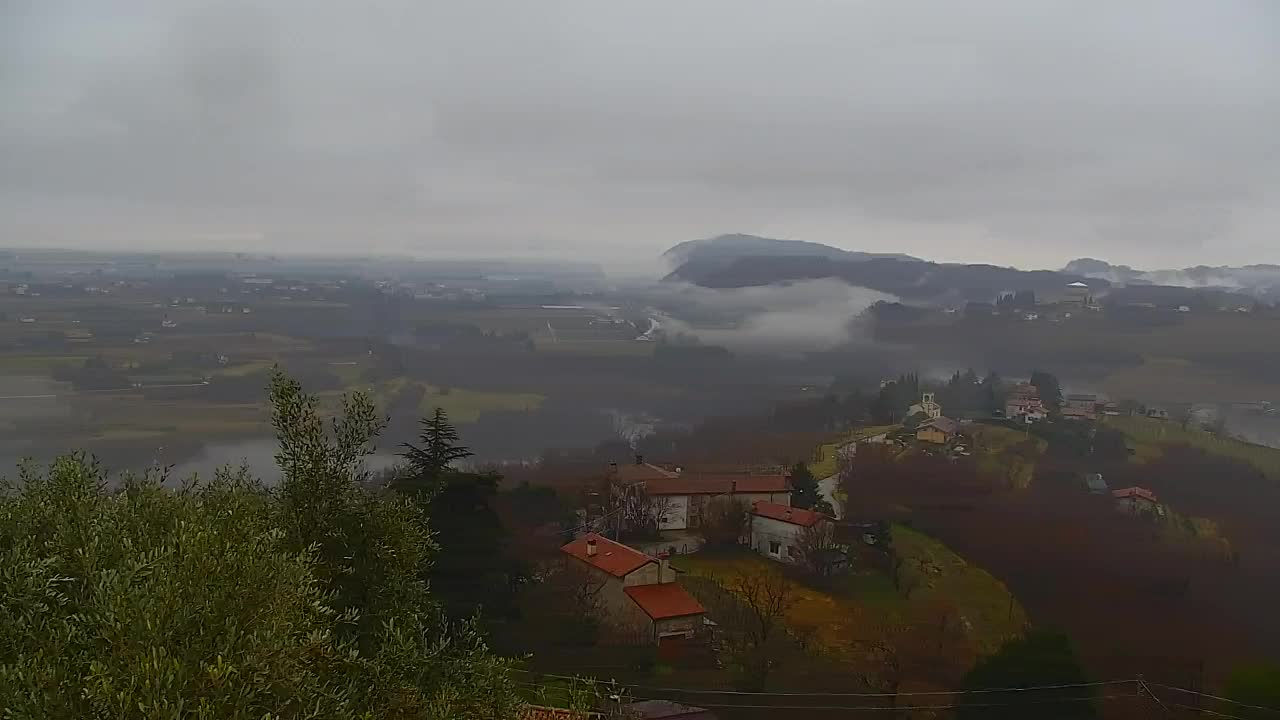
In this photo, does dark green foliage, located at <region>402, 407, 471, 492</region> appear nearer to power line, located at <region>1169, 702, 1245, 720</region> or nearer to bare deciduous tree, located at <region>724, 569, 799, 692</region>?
bare deciduous tree, located at <region>724, 569, 799, 692</region>

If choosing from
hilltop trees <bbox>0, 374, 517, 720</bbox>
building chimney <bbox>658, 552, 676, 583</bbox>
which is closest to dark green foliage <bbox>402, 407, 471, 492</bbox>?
building chimney <bbox>658, 552, 676, 583</bbox>

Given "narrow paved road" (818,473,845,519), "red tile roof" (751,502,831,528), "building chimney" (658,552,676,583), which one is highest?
"narrow paved road" (818,473,845,519)

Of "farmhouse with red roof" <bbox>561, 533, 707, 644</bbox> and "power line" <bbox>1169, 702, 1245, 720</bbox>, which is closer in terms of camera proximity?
"power line" <bbox>1169, 702, 1245, 720</bbox>

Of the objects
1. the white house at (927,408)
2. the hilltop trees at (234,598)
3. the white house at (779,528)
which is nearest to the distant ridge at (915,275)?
the white house at (927,408)

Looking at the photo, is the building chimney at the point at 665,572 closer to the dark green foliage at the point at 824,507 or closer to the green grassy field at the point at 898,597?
the green grassy field at the point at 898,597

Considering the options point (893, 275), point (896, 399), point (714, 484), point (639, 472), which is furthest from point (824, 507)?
point (893, 275)

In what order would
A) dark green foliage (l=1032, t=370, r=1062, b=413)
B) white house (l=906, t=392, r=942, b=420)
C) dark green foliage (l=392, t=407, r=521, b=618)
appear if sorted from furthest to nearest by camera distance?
dark green foliage (l=1032, t=370, r=1062, b=413), white house (l=906, t=392, r=942, b=420), dark green foliage (l=392, t=407, r=521, b=618)
